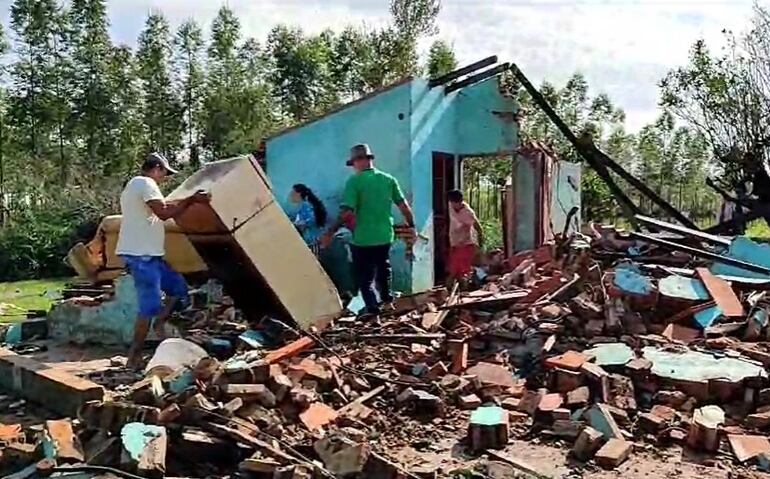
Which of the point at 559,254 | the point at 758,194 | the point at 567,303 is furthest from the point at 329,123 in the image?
the point at 758,194

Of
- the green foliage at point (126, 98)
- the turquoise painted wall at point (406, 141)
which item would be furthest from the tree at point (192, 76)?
the turquoise painted wall at point (406, 141)

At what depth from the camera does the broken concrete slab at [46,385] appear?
5719 millimetres

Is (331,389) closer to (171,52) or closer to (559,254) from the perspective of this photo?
(559,254)

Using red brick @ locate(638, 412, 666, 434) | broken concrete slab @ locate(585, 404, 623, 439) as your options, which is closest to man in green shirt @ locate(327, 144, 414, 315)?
broken concrete slab @ locate(585, 404, 623, 439)

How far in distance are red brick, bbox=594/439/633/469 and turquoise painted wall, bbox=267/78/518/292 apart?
20.0ft

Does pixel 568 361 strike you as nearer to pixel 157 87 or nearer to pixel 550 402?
pixel 550 402

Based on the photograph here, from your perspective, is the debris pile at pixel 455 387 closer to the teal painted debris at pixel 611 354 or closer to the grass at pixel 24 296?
the teal painted debris at pixel 611 354

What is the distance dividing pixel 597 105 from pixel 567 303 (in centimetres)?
2130

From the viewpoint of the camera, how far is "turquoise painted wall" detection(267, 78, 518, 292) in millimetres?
10859

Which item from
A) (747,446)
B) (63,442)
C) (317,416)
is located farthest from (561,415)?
(63,442)

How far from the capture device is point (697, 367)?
20.5 feet

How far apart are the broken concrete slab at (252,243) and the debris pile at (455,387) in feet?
0.78

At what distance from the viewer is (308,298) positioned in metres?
7.91

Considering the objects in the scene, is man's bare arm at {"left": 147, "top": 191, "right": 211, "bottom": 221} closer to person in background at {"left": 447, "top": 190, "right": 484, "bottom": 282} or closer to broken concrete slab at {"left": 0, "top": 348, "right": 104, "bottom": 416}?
broken concrete slab at {"left": 0, "top": 348, "right": 104, "bottom": 416}
